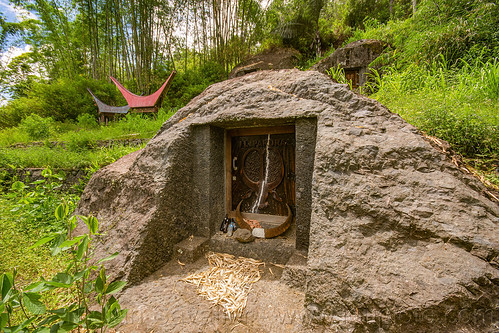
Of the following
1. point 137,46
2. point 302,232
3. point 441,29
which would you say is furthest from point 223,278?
point 137,46

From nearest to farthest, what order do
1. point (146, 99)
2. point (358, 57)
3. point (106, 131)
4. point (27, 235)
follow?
point (27, 235), point (106, 131), point (146, 99), point (358, 57)

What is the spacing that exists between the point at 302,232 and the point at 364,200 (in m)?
0.69

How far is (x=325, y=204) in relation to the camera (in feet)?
5.06

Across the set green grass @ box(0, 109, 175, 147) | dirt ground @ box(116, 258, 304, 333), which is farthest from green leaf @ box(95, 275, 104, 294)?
green grass @ box(0, 109, 175, 147)

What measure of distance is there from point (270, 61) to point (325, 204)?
33.0 ft

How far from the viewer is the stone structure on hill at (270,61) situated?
32.8ft

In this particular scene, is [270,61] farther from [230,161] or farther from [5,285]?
[5,285]

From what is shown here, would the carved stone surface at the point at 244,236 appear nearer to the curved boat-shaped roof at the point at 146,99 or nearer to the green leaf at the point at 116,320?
the green leaf at the point at 116,320

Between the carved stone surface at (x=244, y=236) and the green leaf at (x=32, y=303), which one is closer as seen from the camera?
the green leaf at (x=32, y=303)

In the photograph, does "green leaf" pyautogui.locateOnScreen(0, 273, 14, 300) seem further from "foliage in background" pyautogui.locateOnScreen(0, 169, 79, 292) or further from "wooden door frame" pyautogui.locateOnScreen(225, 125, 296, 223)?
"wooden door frame" pyautogui.locateOnScreen(225, 125, 296, 223)

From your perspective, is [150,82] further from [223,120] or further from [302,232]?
[302,232]

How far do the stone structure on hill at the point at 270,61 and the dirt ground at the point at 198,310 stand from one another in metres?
9.60

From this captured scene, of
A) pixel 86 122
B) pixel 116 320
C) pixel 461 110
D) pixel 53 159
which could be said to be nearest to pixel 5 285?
pixel 116 320

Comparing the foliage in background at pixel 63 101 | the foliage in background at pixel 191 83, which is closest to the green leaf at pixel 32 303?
the foliage in background at pixel 191 83
